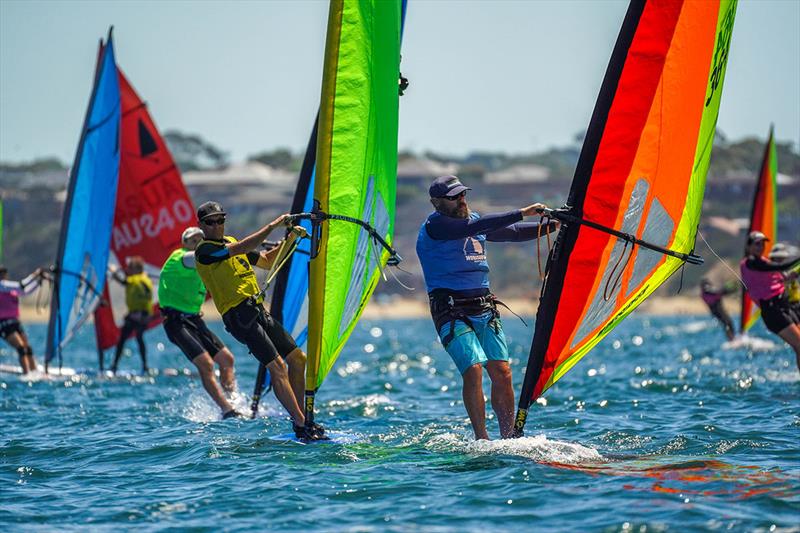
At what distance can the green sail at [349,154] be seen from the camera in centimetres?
844

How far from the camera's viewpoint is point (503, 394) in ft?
28.0

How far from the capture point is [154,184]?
18.6m

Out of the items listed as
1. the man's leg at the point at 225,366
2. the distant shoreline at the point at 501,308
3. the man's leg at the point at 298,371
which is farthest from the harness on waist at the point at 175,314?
the distant shoreline at the point at 501,308

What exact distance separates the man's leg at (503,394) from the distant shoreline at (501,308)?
69.8 metres

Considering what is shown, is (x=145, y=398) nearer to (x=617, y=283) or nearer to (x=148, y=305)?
(x=148, y=305)

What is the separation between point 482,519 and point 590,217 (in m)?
2.42

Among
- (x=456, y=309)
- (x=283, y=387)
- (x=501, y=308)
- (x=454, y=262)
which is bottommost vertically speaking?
(x=501, y=308)

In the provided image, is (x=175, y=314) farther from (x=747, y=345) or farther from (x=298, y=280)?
(x=747, y=345)

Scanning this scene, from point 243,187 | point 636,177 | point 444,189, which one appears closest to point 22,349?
point 444,189

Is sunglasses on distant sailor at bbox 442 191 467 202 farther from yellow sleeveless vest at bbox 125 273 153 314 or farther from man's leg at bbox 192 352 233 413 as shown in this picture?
yellow sleeveless vest at bbox 125 273 153 314

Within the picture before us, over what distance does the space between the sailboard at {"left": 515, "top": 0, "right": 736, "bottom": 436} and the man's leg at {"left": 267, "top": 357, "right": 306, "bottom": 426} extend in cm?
183

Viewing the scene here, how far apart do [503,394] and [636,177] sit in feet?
5.84

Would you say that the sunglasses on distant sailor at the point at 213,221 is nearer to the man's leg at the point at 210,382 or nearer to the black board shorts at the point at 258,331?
the black board shorts at the point at 258,331

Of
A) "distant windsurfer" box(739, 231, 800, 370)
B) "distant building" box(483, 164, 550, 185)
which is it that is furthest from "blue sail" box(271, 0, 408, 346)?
"distant building" box(483, 164, 550, 185)
